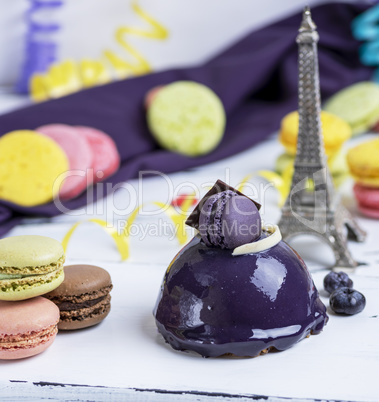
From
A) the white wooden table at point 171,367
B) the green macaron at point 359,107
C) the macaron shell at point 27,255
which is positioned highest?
the green macaron at point 359,107

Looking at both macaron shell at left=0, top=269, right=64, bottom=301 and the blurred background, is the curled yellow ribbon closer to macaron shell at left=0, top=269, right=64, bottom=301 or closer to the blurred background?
macaron shell at left=0, top=269, right=64, bottom=301

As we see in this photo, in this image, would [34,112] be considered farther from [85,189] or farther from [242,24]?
[242,24]

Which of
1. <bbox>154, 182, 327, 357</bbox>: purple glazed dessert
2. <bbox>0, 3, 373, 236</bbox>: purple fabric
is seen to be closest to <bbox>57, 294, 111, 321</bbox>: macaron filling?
<bbox>154, 182, 327, 357</bbox>: purple glazed dessert

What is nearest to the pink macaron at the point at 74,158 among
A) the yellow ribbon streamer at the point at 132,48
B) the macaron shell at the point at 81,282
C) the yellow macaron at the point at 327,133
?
the yellow macaron at the point at 327,133

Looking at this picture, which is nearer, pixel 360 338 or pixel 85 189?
pixel 360 338

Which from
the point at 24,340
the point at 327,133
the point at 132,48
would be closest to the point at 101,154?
the point at 327,133

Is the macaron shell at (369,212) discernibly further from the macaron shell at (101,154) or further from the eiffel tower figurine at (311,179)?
the macaron shell at (101,154)

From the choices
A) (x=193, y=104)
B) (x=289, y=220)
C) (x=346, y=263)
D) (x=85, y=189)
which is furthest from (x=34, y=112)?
(x=346, y=263)
